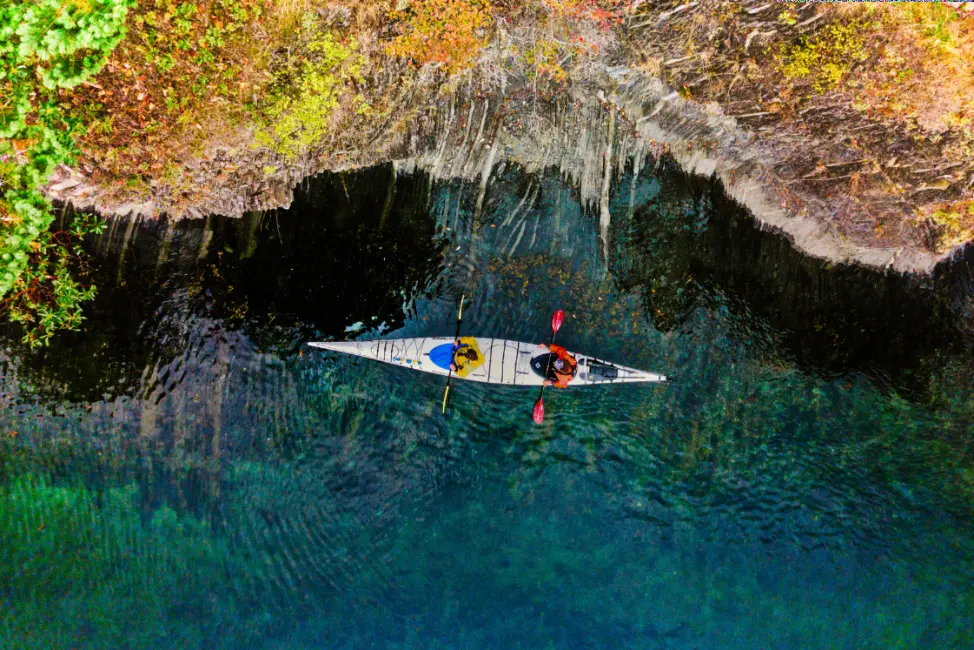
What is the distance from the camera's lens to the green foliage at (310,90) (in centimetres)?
714

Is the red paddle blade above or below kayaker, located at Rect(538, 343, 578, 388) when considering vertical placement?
above

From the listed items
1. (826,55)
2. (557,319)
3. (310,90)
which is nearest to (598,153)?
(557,319)

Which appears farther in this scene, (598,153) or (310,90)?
(598,153)

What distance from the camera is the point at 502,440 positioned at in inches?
299

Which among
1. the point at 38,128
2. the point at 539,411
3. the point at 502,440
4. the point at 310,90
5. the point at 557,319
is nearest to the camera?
the point at 38,128

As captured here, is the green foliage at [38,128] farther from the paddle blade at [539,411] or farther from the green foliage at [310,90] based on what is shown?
the paddle blade at [539,411]

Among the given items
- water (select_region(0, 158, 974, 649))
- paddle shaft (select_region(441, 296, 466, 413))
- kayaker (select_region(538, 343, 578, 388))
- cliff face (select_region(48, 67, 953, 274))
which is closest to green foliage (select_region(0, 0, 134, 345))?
water (select_region(0, 158, 974, 649))

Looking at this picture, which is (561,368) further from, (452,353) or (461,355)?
(452,353)

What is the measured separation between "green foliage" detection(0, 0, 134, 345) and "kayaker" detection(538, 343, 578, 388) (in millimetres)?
6940

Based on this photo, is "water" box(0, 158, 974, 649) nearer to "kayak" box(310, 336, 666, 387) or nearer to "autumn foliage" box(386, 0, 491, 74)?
"kayak" box(310, 336, 666, 387)

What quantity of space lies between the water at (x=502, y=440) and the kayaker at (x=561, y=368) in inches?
16.3

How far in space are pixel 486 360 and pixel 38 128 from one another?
6.58m

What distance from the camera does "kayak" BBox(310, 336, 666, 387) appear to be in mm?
7320

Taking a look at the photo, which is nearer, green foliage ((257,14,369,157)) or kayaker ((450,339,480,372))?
green foliage ((257,14,369,157))
